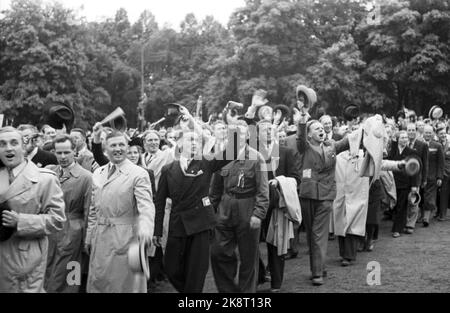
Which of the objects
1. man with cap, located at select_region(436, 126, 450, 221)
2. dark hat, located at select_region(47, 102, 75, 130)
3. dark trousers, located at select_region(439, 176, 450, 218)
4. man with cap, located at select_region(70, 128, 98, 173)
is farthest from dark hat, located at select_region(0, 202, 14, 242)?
dark trousers, located at select_region(439, 176, 450, 218)

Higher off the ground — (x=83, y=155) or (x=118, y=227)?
(x=83, y=155)

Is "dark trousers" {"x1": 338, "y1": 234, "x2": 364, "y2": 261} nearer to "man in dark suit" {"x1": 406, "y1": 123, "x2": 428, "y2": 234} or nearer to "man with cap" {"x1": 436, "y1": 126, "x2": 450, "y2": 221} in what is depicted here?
"man in dark suit" {"x1": 406, "y1": 123, "x2": 428, "y2": 234}

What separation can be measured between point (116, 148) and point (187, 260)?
1550 mm

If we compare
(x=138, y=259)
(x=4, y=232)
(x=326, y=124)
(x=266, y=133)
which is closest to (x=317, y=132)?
(x=266, y=133)

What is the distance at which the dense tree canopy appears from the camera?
32.3 metres

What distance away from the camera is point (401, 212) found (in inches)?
444

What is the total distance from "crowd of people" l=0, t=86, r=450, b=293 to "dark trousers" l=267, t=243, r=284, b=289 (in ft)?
0.04

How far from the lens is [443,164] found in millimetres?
12789

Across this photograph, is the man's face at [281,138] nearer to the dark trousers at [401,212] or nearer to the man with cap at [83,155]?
the dark trousers at [401,212]

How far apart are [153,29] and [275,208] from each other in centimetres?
5020

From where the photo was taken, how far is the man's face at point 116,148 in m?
5.32

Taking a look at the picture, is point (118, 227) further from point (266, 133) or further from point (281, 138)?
point (281, 138)

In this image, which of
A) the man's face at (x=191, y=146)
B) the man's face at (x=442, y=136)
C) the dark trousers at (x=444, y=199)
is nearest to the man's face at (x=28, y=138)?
the man's face at (x=191, y=146)

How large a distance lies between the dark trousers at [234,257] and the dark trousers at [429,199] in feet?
22.6
